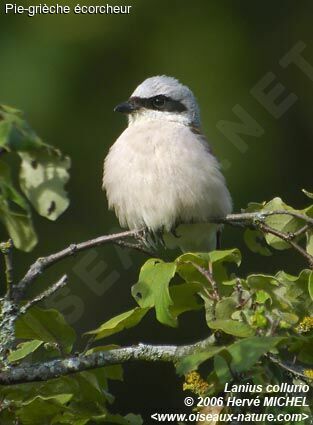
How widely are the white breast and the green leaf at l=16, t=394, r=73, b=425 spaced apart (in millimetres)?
1737

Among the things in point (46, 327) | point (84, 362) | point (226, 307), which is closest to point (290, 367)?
point (226, 307)

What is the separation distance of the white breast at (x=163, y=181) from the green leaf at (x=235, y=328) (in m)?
1.81

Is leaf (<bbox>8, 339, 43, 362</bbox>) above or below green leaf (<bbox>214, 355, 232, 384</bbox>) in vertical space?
below

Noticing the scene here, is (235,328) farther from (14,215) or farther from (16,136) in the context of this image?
(16,136)

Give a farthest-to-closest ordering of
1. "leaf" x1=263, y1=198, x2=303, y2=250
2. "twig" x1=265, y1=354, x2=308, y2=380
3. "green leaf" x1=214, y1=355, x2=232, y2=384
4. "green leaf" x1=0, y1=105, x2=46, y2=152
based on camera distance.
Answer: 1. "leaf" x1=263, y1=198, x2=303, y2=250
2. "twig" x1=265, y1=354, x2=308, y2=380
3. "green leaf" x1=214, y1=355, x2=232, y2=384
4. "green leaf" x1=0, y1=105, x2=46, y2=152

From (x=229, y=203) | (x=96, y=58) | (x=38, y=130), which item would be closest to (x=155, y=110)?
(x=229, y=203)

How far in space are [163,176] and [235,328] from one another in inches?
74.1

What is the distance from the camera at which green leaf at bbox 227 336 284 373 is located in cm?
203

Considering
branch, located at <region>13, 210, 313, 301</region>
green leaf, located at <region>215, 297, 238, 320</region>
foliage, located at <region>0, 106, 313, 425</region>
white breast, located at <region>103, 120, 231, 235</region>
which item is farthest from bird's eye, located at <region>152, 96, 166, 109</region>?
green leaf, located at <region>215, 297, 238, 320</region>

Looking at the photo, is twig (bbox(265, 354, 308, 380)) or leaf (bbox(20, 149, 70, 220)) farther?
twig (bbox(265, 354, 308, 380))

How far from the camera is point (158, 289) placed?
7.97 ft

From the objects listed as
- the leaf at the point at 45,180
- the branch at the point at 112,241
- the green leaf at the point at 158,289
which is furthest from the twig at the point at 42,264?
the leaf at the point at 45,180

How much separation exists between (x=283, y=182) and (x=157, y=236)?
8.54 feet

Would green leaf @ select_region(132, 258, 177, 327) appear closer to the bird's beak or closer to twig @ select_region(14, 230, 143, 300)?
twig @ select_region(14, 230, 143, 300)
